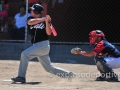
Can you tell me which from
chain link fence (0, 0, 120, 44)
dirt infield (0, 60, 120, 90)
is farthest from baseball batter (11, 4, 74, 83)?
chain link fence (0, 0, 120, 44)

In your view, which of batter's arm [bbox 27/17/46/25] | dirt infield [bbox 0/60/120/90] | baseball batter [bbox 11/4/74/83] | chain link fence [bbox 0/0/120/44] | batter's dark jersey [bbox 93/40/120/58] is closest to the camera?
dirt infield [bbox 0/60/120/90]

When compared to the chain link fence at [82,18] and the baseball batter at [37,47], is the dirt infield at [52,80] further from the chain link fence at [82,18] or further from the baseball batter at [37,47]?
the chain link fence at [82,18]

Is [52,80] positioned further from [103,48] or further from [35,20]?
[35,20]

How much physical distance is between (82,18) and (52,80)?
6562mm

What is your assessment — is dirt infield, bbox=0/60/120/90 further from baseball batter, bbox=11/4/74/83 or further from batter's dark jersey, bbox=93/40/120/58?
batter's dark jersey, bbox=93/40/120/58

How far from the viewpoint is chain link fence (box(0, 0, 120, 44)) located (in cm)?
1471

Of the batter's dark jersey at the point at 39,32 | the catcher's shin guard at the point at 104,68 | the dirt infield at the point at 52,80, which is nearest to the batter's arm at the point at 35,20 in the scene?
the batter's dark jersey at the point at 39,32

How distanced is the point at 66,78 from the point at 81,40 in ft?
20.4

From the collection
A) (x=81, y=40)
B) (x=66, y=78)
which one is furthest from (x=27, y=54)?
(x=81, y=40)

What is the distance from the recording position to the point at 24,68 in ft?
27.3

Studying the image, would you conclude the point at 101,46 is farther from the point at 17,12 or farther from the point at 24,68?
the point at 17,12

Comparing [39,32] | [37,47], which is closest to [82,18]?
[39,32]

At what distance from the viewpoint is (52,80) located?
8859mm

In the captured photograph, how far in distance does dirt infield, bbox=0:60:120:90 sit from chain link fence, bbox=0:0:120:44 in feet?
11.4
